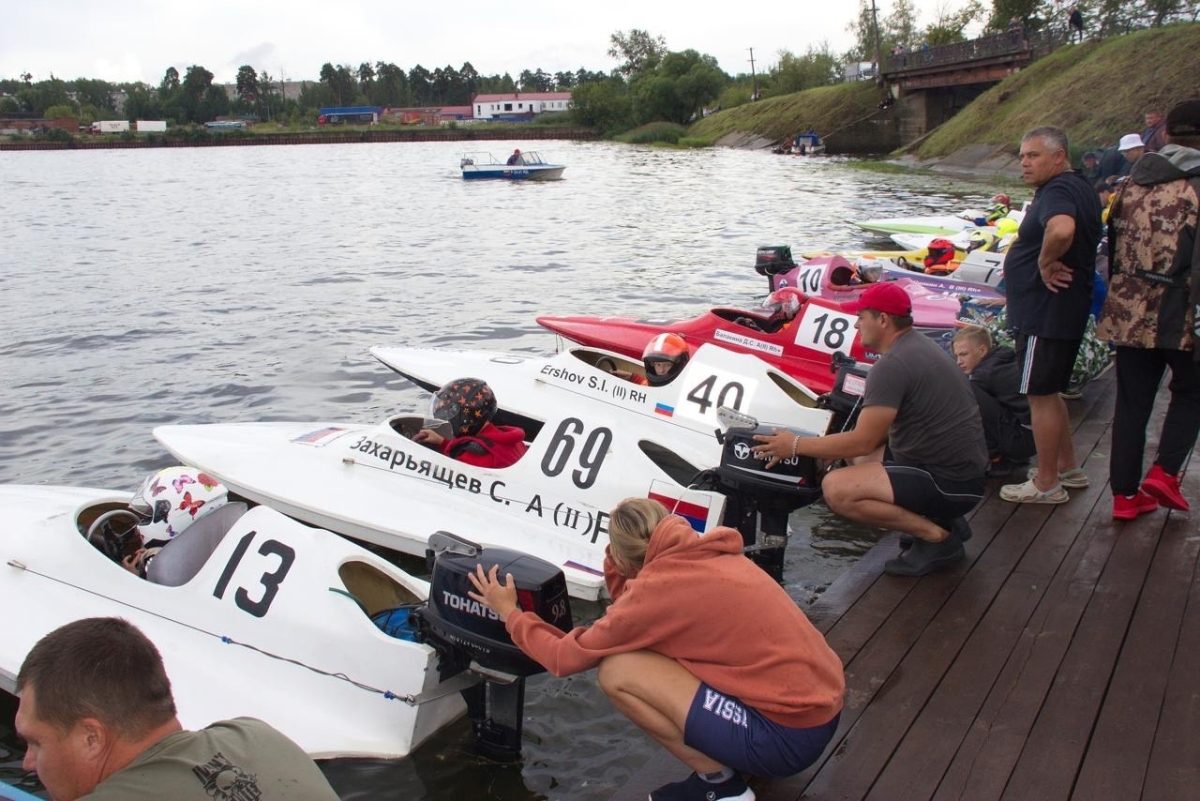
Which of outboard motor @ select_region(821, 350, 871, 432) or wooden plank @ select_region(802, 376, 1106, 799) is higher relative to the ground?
outboard motor @ select_region(821, 350, 871, 432)

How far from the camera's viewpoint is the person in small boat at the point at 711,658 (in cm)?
334

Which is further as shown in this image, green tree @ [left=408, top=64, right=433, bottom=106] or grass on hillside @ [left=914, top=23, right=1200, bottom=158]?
green tree @ [left=408, top=64, right=433, bottom=106]

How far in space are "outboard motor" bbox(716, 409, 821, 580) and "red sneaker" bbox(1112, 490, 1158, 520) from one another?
172cm

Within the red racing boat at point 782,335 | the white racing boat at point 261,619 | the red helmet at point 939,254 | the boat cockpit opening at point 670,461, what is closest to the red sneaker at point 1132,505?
the boat cockpit opening at point 670,461

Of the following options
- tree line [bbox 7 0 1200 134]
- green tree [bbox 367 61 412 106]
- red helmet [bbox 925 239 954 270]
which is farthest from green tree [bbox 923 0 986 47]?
green tree [bbox 367 61 412 106]

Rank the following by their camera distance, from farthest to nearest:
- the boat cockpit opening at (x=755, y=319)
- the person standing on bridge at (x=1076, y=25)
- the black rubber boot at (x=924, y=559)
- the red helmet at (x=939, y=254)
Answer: the person standing on bridge at (x=1076, y=25), the red helmet at (x=939, y=254), the boat cockpit opening at (x=755, y=319), the black rubber boot at (x=924, y=559)

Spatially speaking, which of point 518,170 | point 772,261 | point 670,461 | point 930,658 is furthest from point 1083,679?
point 518,170

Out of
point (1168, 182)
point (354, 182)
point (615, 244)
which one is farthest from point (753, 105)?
point (1168, 182)

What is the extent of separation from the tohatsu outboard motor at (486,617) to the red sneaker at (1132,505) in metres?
3.45

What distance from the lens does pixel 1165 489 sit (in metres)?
5.62

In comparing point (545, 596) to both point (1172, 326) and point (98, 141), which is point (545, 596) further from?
point (98, 141)

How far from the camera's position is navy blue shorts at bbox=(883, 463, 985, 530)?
5090mm

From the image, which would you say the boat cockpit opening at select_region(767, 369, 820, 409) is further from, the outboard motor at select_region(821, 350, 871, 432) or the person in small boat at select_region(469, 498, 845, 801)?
the person in small boat at select_region(469, 498, 845, 801)

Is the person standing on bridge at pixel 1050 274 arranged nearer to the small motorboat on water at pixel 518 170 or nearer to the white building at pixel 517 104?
the small motorboat on water at pixel 518 170
